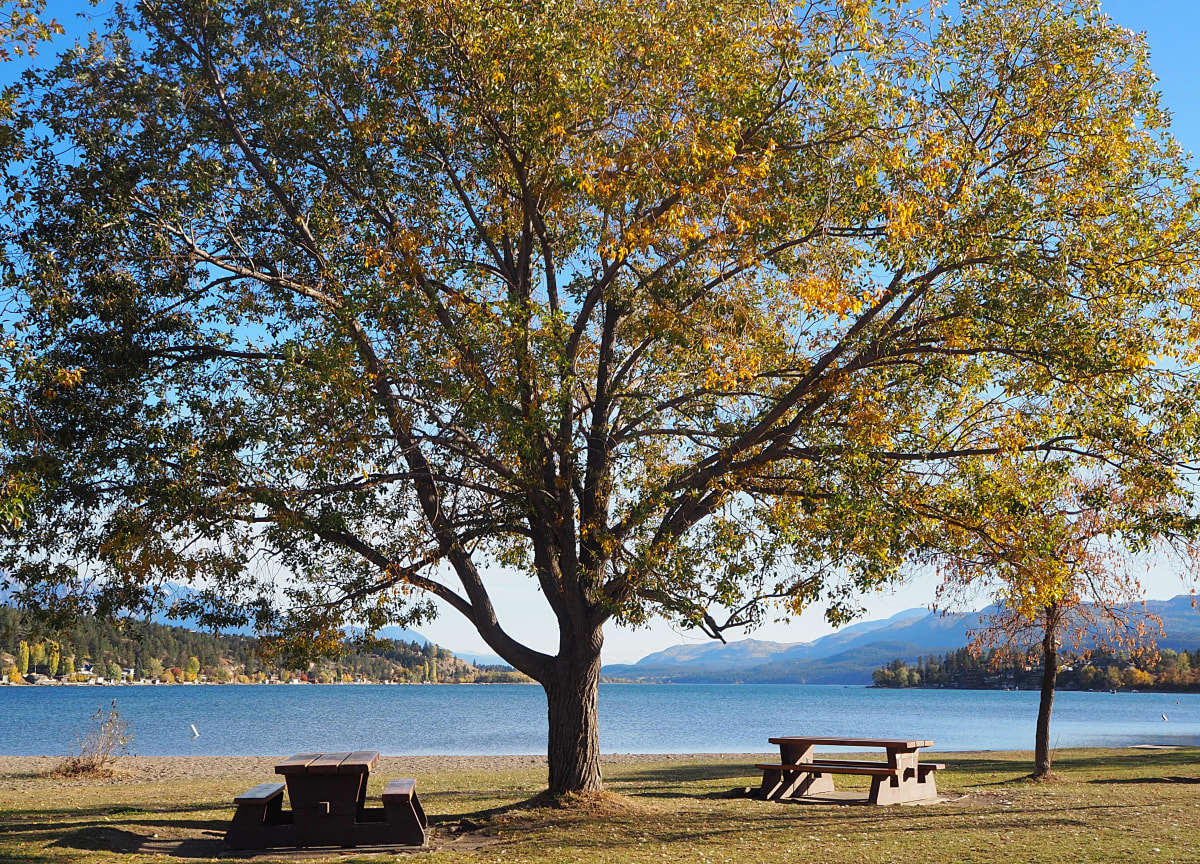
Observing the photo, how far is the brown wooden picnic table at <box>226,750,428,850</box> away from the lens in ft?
31.1

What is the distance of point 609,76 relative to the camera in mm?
10477

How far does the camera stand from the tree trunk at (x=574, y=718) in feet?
39.3

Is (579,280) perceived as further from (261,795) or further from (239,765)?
(239,765)

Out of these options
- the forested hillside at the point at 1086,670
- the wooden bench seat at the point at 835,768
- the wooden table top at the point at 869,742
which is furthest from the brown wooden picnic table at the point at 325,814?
the forested hillside at the point at 1086,670

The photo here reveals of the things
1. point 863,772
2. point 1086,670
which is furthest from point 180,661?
point 863,772

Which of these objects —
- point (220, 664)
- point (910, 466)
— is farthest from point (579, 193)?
point (220, 664)

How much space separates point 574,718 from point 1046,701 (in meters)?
11.2

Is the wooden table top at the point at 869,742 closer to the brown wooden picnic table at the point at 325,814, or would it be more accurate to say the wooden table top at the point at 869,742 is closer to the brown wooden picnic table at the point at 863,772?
the brown wooden picnic table at the point at 863,772

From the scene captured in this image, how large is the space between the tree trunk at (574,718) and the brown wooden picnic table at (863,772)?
121 inches

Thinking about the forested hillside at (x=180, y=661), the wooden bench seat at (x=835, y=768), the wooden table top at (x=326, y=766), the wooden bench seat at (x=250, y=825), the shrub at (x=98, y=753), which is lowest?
the forested hillside at (x=180, y=661)

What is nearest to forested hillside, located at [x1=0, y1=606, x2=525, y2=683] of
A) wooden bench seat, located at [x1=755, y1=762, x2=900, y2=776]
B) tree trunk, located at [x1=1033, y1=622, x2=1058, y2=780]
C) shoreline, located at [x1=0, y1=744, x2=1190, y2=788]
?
shoreline, located at [x1=0, y1=744, x2=1190, y2=788]

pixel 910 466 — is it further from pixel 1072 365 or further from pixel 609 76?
pixel 609 76

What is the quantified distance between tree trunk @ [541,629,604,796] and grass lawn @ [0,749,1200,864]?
428 mm

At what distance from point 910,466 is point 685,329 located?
3.20m
